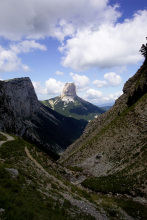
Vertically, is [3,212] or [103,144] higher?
[3,212]

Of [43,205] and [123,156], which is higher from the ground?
[43,205]

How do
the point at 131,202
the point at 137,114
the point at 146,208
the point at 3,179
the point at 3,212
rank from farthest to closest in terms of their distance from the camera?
the point at 137,114
the point at 131,202
the point at 146,208
the point at 3,179
the point at 3,212

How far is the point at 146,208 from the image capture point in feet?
70.6

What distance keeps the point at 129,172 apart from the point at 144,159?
14.7 ft

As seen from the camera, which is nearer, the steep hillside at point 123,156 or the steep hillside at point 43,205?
the steep hillside at point 43,205

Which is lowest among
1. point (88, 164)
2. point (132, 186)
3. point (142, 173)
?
point (88, 164)

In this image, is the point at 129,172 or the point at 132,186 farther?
the point at 129,172

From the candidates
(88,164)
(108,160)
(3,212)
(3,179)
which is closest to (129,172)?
(108,160)

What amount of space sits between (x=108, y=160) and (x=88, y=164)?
30.5 ft

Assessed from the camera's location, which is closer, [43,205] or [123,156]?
[43,205]

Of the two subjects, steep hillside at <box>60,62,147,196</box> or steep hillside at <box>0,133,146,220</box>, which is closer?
steep hillside at <box>0,133,146,220</box>

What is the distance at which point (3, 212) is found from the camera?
7.88 meters

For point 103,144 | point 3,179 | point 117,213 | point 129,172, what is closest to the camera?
point 3,179

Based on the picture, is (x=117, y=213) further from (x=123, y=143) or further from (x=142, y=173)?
(x=123, y=143)
